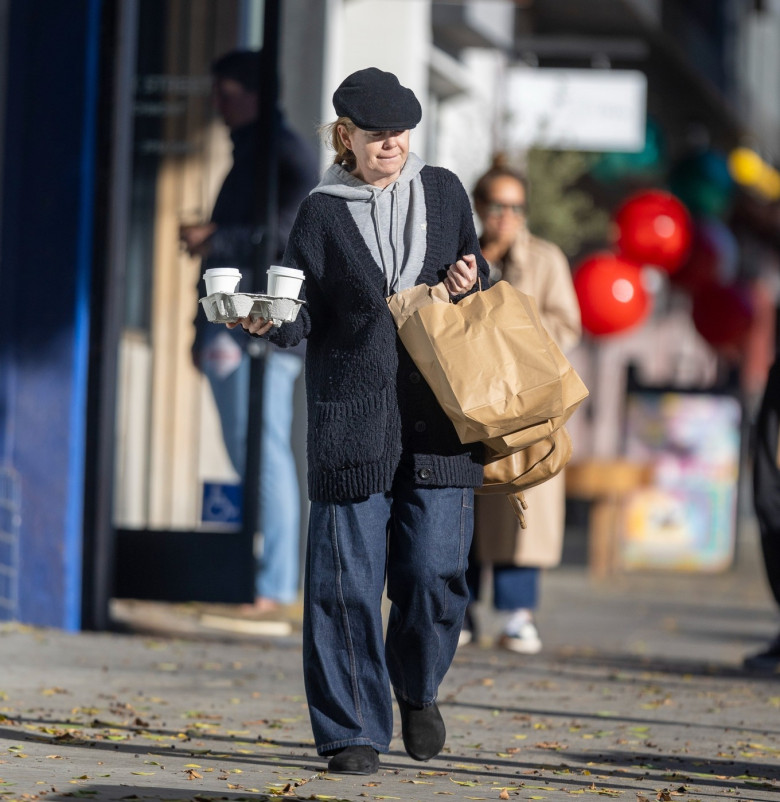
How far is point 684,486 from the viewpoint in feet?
42.9

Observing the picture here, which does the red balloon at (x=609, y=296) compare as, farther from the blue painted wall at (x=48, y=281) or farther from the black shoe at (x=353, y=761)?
the black shoe at (x=353, y=761)

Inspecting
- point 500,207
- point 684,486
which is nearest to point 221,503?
point 500,207

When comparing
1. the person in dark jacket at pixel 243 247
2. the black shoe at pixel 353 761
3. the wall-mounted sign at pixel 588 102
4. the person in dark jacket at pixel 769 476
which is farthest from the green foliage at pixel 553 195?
the black shoe at pixel 353 761

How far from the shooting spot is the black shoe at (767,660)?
23.6ft

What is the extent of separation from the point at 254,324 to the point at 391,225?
0.52 m

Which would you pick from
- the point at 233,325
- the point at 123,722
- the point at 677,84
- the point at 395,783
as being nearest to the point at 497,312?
the point at 233,325

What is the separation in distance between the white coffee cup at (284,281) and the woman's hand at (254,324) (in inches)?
3.7

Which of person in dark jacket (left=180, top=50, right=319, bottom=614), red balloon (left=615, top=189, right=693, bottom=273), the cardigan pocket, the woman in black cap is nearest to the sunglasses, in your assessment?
person in dark jacket (left=180, top=50, right=319, bottom=614)

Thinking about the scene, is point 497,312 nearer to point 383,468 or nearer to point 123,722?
point 383,468

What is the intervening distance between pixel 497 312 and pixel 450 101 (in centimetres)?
907

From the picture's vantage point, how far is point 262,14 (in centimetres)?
726

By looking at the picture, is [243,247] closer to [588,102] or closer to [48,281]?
[48,281]

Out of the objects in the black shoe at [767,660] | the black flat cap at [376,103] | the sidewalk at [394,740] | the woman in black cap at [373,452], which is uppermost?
the black flat cap at [376,103]

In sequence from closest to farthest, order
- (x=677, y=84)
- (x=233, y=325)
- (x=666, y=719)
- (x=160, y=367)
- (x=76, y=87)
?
1. (x=233, y=325)
2. (x=666, y=719)
3. (x=76, y=87)
4. (x=160, y=367)
5. (x=677, y=84)
